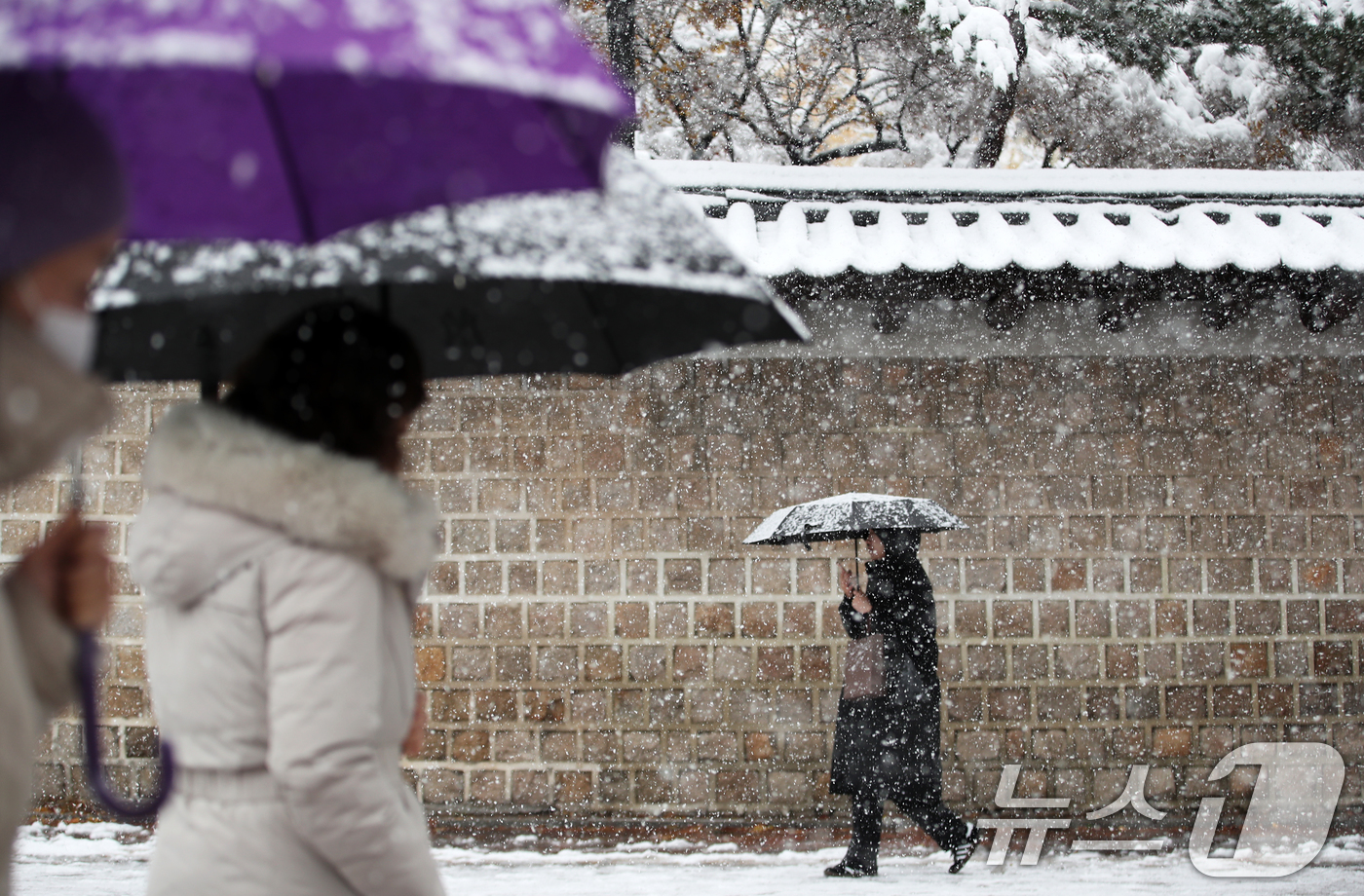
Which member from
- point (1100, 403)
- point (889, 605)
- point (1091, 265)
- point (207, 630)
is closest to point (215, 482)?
point (207, 630)

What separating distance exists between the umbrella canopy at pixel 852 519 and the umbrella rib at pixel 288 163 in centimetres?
309

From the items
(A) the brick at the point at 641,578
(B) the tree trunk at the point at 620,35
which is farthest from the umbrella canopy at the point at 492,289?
(B) the tree trunk at the point at 620,35

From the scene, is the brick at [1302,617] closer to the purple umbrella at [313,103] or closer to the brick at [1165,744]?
the brick at [1165,744]

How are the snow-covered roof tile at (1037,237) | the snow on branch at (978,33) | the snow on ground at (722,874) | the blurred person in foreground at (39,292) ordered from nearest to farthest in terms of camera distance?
1. the blurred person in foreground at (39,292)
2. the snow on ground at (722,874)
3. the snow-covered roof tile at (1037,237)
4. the snow on branch at (978,33)

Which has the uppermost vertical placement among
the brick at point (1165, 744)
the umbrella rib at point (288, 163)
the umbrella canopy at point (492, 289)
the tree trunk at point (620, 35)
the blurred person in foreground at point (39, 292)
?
the tree trunk at point (620, 35)

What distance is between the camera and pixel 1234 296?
5359mm

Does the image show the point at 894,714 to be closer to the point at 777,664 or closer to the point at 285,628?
the point at 777,664

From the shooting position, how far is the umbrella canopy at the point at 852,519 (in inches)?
175

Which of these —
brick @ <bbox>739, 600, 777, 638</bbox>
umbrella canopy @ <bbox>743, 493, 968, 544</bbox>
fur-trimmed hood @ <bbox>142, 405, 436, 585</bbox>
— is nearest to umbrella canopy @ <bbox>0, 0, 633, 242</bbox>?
fur-trimmed hood @ <bbox>142, 405, 436, 585</bbox>

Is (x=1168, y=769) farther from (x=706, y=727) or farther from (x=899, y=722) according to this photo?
(x=706, y=727)

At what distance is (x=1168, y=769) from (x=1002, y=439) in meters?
1.87

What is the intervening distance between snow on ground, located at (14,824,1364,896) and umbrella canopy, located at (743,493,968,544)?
55.9 inches

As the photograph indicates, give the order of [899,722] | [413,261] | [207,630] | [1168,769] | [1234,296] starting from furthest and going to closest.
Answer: [1168,769] → [1234,296] → [899,722] → [413,261] → [207,630]

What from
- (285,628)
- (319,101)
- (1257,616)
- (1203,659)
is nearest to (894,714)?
(1203,659)
